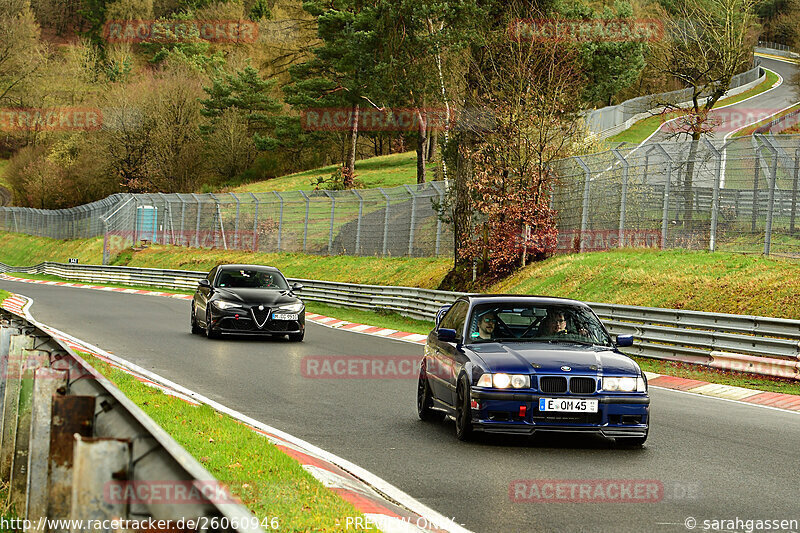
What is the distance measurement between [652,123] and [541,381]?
67.5 m

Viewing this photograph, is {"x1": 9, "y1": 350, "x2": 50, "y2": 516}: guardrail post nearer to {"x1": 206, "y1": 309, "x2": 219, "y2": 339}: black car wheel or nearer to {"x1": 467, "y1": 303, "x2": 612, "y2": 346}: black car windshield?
{"x1": 467, "y1": 303, "x2": 612, "y2": 346}: black car windshield

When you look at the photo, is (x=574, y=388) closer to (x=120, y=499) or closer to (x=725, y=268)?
(x=120, y=499)

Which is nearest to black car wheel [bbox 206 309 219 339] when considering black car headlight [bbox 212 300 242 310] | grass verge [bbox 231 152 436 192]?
black car headlight [bbox 212 300 242 310]

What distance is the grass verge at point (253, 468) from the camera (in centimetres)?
623

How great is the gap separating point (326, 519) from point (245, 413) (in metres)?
5.41

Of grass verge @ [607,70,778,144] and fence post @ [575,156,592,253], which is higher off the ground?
grass verge @ [607,70,778,144]

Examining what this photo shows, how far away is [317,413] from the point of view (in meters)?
11.6

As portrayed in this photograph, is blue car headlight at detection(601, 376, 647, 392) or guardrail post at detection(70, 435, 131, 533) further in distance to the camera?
blue car headlight at detection(601, 376, 647, 392)

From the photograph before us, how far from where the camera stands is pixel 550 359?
31.3 ft

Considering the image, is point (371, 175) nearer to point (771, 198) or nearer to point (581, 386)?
point (771, 198)

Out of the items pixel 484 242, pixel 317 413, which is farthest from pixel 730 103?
pixel 317 413

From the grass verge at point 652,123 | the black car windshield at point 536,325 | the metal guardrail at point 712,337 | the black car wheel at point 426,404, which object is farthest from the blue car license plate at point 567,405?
the grass verge at point 652,123

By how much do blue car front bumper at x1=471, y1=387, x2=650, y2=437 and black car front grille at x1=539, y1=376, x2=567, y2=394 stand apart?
5 cm

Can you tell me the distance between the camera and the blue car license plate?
9.24 meters
